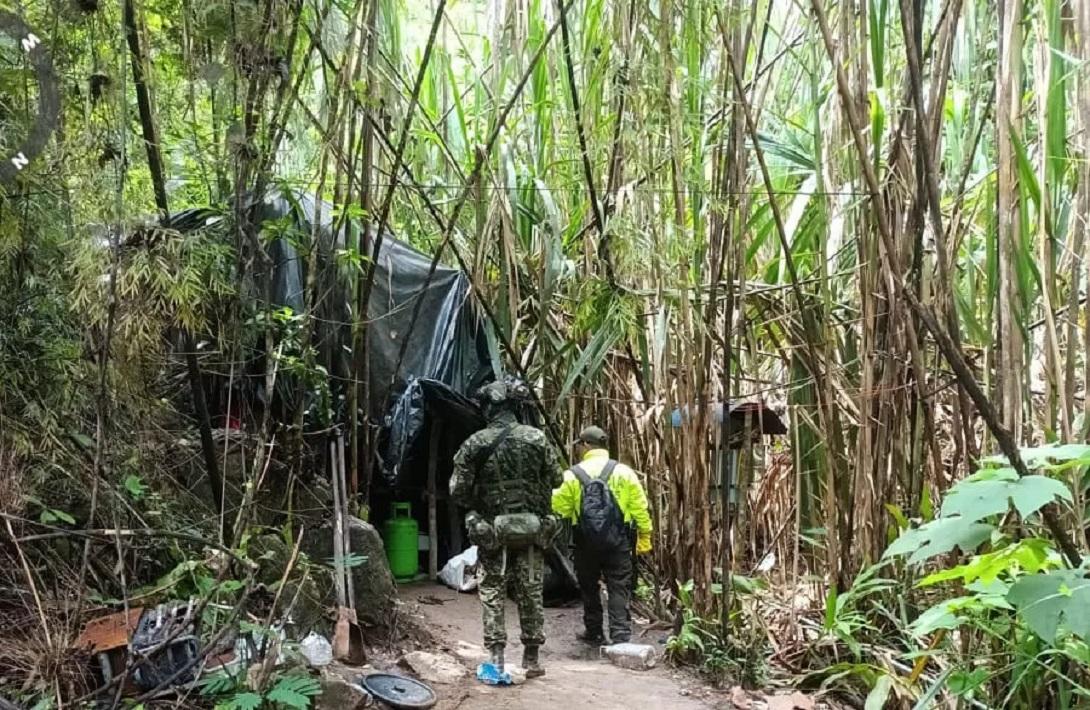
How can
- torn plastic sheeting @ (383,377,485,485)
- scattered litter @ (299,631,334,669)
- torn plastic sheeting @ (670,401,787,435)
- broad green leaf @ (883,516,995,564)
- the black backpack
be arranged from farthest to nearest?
torn plastic sheeting @ (383,377,485,485)
the black backpack
torn plastic sheeting @ (670,401,787,435)
scattered litter @ (299,631,334,669)
broad green leaf @ (883,516,995,564)

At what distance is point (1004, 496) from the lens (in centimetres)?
193

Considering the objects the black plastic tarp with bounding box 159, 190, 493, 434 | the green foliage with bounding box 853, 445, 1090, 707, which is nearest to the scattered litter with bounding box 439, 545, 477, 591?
the black plastic tarp with bounding box 159, 190, 493, 434

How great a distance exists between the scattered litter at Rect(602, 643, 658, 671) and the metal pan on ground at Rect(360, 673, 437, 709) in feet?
4.06

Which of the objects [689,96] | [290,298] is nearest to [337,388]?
[290,298]

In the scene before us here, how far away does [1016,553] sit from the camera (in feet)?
7.14

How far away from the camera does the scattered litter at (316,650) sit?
13.2 feet

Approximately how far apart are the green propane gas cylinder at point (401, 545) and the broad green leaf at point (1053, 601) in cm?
474

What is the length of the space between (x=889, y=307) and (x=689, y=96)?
150 centimetres

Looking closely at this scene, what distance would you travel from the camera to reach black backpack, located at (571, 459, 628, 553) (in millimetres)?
5363

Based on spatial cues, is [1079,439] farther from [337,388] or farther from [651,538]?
[337,388]

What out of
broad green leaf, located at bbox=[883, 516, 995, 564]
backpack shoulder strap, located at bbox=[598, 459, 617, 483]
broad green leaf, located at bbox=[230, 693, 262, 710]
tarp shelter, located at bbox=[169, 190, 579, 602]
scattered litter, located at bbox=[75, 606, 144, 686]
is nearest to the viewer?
broad green leaf, located at bbox=[883, 516, 995, 564]

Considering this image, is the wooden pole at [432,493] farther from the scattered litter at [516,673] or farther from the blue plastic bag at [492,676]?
the blue plastic bag at [492,676]

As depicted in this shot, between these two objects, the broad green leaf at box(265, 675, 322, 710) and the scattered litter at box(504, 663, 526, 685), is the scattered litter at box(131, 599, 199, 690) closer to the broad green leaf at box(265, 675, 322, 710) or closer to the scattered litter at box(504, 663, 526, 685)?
the broad green leaf at box(265, 675, 322, 710)

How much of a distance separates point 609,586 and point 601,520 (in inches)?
16.4
